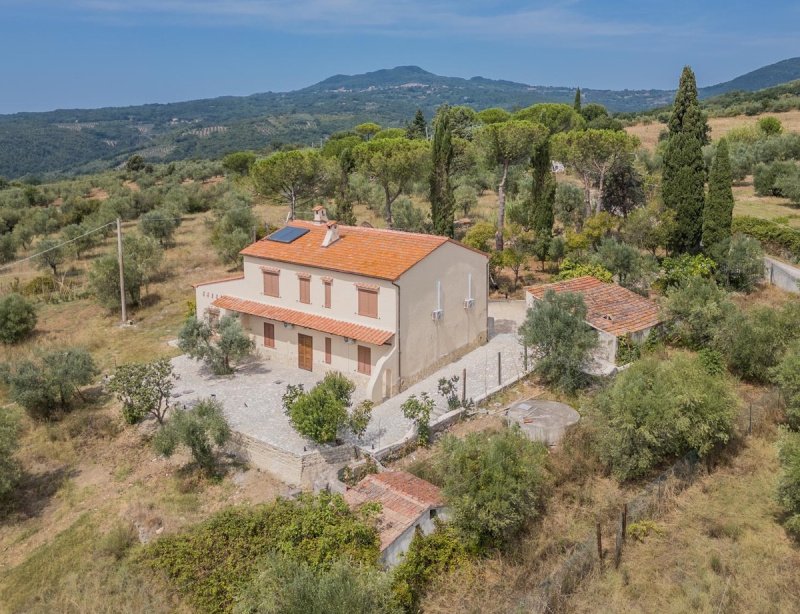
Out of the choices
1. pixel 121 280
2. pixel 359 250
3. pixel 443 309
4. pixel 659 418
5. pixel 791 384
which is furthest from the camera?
pixel 121 280

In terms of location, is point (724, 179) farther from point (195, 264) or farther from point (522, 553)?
point (195, 264)

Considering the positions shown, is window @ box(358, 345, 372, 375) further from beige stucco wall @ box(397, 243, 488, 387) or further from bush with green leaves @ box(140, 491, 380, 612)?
bush with green leaves @ box(140, 491, 380, 612)

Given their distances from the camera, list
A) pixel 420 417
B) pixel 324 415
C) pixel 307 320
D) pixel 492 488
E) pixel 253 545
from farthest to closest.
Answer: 1. pixel 307 320
2. pixel 420 417
3. pixel 324 415
4. pixel 253 545
5. pixel 492 488

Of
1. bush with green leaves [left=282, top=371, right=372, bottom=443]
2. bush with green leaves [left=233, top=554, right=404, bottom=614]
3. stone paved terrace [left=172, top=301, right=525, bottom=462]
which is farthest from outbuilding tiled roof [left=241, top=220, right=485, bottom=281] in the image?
bush with green leaves [left=233, top=554, right=404, bottom=614]

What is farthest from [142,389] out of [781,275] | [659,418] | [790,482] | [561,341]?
[781,275]

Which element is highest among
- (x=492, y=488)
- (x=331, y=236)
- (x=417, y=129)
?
(x=417, y=129)

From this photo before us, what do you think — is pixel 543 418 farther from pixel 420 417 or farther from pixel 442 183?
pixel 442 183

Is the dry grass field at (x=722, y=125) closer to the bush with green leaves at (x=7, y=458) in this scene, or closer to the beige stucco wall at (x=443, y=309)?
the beige stucco wall at (x=443, y=309)

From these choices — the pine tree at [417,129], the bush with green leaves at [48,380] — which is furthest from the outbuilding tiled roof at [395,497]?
the pine tree at [417,129]
